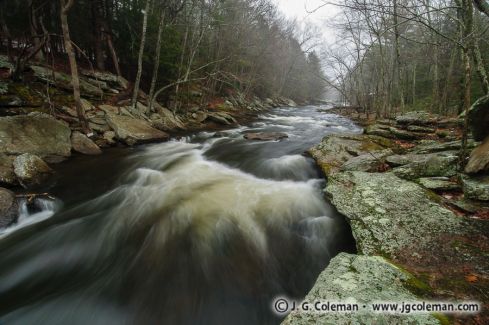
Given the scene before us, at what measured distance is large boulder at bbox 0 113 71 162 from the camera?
20.0 feet

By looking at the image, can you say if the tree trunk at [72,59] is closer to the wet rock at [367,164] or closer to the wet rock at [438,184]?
the wet rock at [367,164]

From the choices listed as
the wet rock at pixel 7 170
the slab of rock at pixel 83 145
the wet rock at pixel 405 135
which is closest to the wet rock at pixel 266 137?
the wet rock at pixel 405 135

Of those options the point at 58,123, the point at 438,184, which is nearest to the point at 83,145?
the point at 58,123

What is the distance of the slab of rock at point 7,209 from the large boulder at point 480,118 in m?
8.04

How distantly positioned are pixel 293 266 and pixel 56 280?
3465 mm

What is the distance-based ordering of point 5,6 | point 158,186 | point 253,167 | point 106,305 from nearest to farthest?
1. point 106,305
2. point 158,186
3. point 253,167
4. point 5,6

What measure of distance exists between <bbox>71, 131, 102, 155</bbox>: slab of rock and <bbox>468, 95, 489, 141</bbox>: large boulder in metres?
9.27

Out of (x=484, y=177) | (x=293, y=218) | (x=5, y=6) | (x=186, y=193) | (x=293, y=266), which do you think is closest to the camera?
(x=484, y=177)

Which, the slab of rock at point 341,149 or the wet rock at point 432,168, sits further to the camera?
the slab of rock at point 341,149

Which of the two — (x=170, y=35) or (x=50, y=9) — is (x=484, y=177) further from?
(x=50, y=9)

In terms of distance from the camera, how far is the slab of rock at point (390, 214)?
9.71 ft

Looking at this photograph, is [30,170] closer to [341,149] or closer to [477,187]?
[341,149]

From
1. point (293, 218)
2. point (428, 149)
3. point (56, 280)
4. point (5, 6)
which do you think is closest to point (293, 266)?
point (293, 218)

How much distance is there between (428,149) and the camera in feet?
18.9
